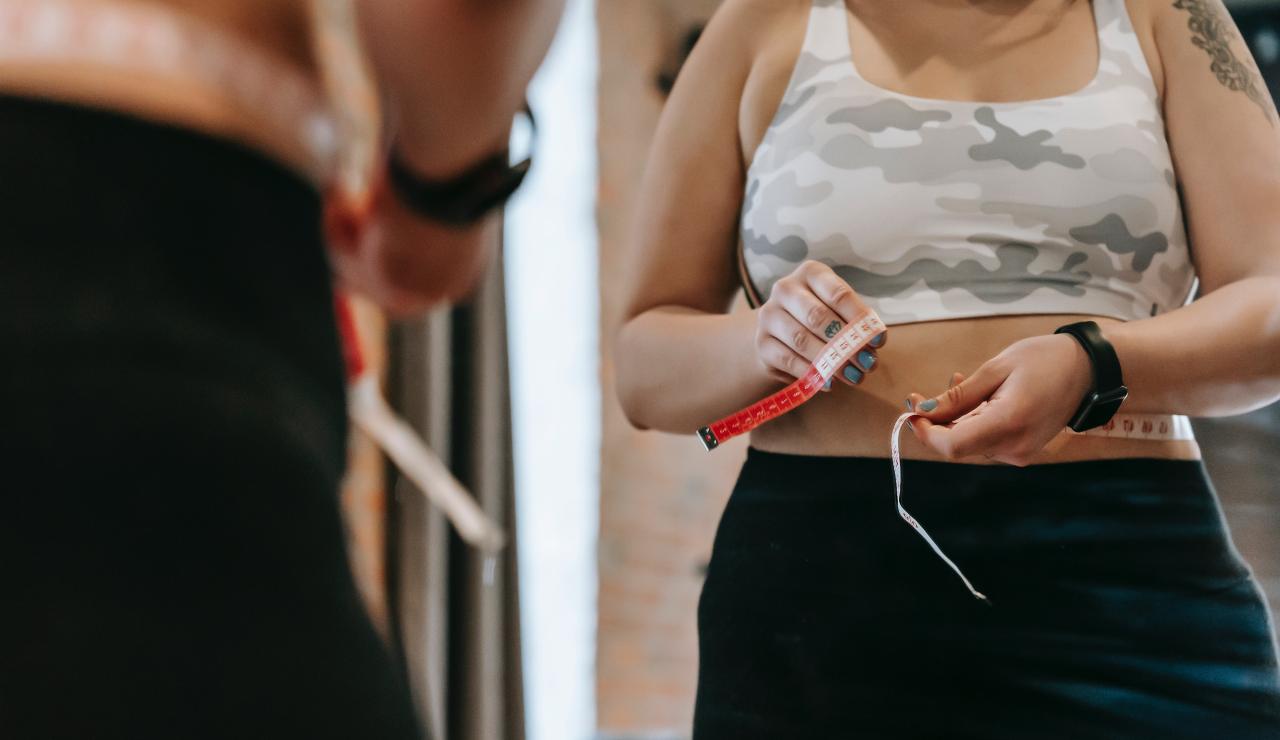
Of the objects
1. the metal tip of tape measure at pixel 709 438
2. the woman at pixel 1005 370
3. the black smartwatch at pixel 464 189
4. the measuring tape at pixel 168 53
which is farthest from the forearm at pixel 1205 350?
the measuring tape at pixel 168 53

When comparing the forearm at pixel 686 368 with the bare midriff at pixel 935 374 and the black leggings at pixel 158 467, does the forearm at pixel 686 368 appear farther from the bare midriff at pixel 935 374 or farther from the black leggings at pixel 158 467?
the black leggings at pixel 158 467

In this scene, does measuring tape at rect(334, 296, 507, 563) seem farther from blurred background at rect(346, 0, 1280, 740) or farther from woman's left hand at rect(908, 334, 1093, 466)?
woman's left hand at rect(908, 334, 1093, 466)

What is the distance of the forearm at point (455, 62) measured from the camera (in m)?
0.54

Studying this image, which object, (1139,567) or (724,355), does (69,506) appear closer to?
(724,355)

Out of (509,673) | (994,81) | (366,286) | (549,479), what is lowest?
(509,673)

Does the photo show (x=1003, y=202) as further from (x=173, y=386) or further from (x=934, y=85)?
(x=173, y=386)

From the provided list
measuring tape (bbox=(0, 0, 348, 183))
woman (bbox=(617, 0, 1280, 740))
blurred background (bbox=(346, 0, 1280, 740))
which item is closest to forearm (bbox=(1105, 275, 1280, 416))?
woman (bbox=(617, 0, 1280, 740))

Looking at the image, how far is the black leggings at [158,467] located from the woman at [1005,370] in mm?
463

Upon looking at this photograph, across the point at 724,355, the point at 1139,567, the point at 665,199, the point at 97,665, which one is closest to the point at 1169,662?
the point at 1139,567

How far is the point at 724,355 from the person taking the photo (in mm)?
972

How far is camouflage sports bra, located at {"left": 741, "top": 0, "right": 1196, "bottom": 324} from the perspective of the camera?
915 mm

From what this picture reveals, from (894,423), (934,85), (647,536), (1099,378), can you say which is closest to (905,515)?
(894,423)

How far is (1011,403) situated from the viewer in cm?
81

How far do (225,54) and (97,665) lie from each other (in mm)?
262
